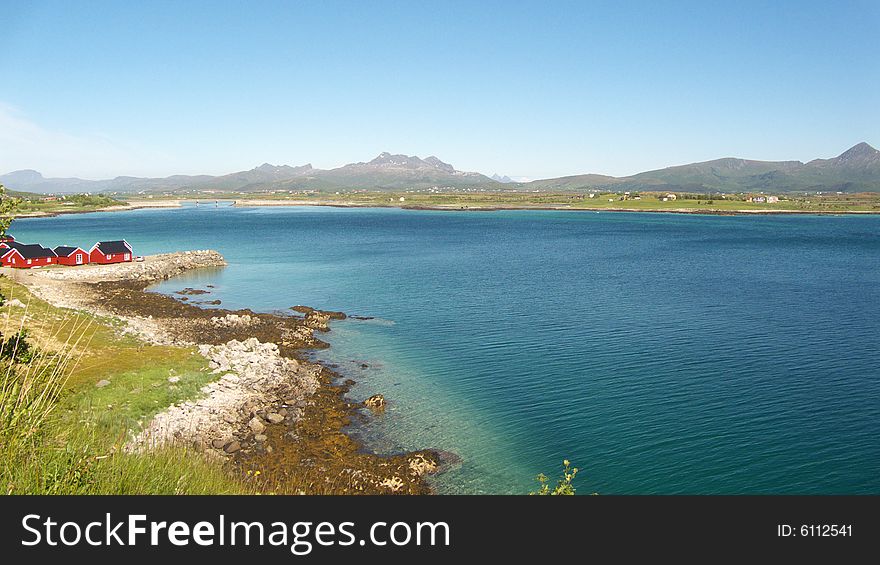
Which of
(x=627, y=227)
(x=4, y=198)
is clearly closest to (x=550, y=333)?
(x=4, y=198)

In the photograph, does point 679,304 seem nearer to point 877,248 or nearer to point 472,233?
point 877,248

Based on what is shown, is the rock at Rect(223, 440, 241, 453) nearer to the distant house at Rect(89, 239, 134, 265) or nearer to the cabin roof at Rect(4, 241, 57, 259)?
the distant house at Rect(89, 239, 134, 265)

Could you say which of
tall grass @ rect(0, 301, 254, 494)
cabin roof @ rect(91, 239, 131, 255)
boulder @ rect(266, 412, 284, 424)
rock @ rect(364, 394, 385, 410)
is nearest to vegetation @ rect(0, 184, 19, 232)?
tall grass @ rect(0, 301, 254, 494)

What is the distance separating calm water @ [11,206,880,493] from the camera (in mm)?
22781

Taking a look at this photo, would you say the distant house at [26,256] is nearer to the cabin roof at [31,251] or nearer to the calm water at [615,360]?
the cabin roof at [31,251]

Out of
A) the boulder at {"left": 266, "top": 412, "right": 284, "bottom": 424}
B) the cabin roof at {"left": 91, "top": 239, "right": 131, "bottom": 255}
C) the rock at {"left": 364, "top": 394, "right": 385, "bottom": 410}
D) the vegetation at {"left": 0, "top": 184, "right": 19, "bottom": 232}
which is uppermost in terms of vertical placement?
the vegetation at {"left": 0, "top": 184, "right": 19, "bottom": 232}

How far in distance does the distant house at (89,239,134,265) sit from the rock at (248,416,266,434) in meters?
56.1

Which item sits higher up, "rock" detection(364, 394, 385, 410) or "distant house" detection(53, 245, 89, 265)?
"distant house" detection(53, 245, 89, 265)

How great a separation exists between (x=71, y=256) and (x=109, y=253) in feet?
13.2

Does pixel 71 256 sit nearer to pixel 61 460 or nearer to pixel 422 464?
pixel 422 464

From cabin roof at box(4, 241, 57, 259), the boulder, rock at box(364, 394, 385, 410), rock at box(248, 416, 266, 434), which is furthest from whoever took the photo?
cabin roof at box(4, 241, 57, 259)

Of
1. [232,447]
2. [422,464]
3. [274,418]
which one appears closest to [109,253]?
[274,418]

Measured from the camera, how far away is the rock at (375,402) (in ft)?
92.0

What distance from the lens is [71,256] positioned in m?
67.7
